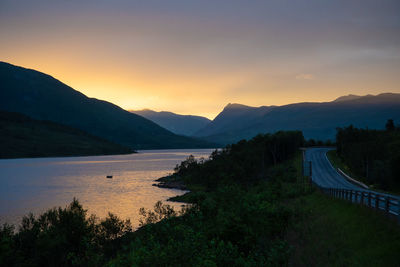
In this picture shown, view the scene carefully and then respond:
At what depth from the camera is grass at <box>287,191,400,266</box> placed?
1650 centimetres

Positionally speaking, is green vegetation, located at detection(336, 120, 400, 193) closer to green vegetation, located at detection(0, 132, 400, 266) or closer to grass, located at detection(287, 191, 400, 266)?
green vegetation, located at detection(0, 132, 400, 266)

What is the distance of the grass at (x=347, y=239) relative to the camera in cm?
1650

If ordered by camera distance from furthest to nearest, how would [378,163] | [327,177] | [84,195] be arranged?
[84,195] < [327,177] < [378,163]

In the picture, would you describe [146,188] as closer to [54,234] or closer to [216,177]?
[216,177]

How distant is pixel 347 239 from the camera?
804 inches

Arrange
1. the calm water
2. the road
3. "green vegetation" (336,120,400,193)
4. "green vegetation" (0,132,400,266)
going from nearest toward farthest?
1. "green vegetation" (0,132,400,266)
2. the road
3. "green vegetation" (336,120,400,193)
4. the calm water

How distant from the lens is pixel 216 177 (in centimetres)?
10100

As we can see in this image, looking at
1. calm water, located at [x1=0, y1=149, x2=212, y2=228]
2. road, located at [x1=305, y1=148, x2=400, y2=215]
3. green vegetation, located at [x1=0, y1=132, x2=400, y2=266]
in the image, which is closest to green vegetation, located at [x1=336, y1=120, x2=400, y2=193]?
road, located at [x1=305, y1=148, x2=400, y2=215]

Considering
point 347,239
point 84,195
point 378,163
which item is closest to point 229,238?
point 347,239

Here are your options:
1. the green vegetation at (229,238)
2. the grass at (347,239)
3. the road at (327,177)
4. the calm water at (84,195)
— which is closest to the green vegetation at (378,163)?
the road at (327,177)

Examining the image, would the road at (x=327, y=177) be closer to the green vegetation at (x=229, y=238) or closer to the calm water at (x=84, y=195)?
the green vegetation at (x=229, y=238)

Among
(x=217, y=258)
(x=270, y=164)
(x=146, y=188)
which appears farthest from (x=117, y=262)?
(x=270, y=164)

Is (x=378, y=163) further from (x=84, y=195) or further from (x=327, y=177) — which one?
(x=84, y=195)

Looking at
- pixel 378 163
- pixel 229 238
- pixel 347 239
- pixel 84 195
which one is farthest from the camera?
pixel 84 195
